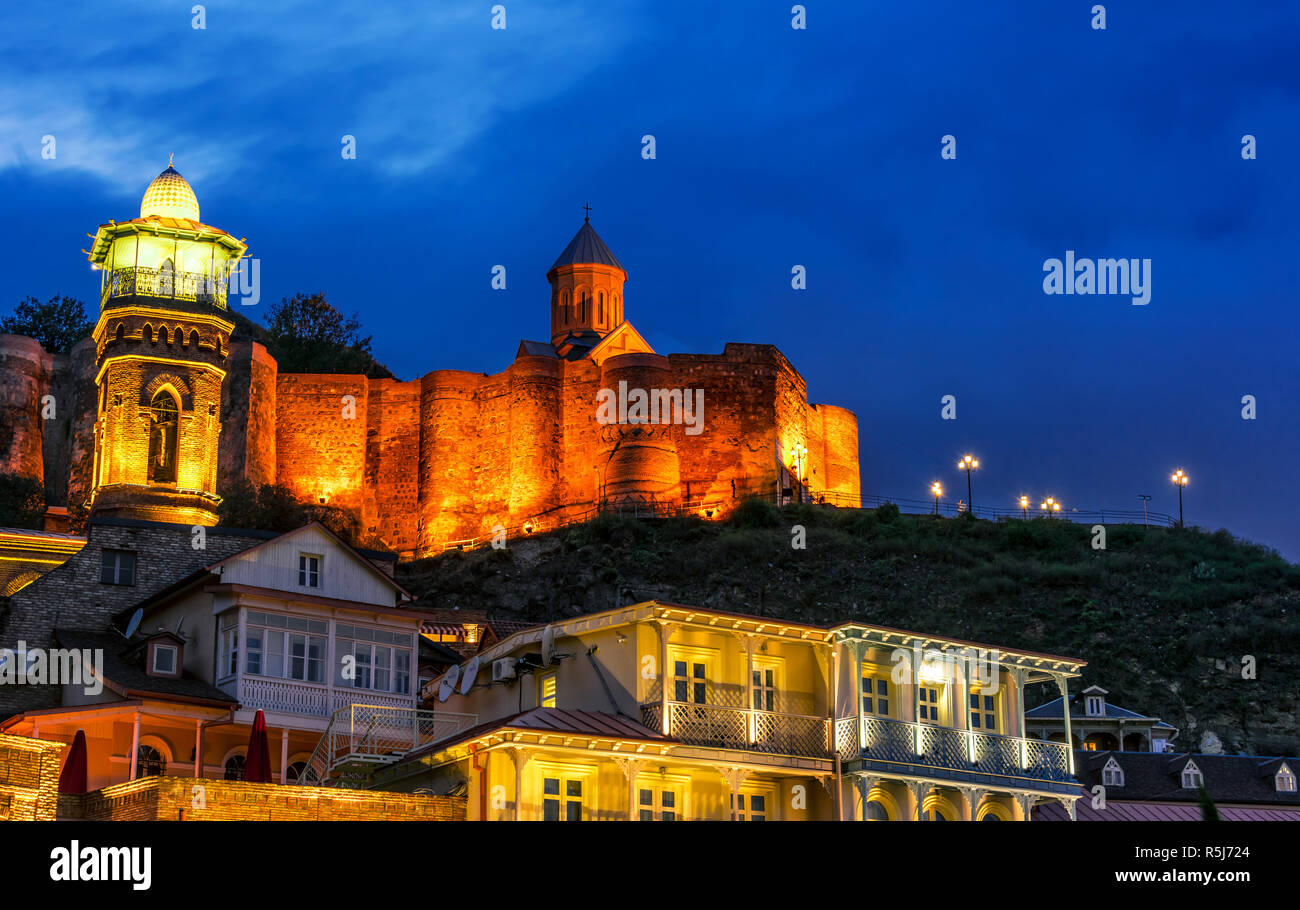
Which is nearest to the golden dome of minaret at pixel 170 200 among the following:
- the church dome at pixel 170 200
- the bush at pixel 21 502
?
the church dome at pixel 170 200

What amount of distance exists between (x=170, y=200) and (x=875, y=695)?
36.7m

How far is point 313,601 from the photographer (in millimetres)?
38156

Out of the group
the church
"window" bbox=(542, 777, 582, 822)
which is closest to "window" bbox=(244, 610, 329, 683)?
"window" bbox=(542, 777, 582, 822)

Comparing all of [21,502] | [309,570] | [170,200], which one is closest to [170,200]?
[170,200]

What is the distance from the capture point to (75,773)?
29188mm

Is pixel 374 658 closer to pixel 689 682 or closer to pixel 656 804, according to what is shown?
pixel 689 682

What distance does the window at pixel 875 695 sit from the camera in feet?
118

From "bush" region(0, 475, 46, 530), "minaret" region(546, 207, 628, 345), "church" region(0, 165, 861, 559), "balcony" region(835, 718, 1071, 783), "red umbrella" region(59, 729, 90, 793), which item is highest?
"minaret" region(546, 207, 628, 345)

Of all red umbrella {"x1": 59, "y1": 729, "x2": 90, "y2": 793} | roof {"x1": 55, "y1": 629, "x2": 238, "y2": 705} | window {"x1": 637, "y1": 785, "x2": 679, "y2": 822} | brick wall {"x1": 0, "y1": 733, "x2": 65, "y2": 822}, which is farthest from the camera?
roof {"x1": 55, "y1": 629, "x2": 238, "y2": 705}

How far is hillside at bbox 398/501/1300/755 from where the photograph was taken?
5834cm

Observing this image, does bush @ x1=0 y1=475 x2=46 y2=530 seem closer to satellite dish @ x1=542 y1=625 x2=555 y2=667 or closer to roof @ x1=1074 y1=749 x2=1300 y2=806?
satellite dish @ x1=542 y1=625 x2=555 y2=667

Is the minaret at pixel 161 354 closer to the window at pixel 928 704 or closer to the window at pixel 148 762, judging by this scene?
the window at pixel 148 762

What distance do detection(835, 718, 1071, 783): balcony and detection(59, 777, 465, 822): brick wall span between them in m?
8.64

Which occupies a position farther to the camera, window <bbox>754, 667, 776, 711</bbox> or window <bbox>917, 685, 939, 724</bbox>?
window <bbox>917, 685, 939, 724</bbox>
